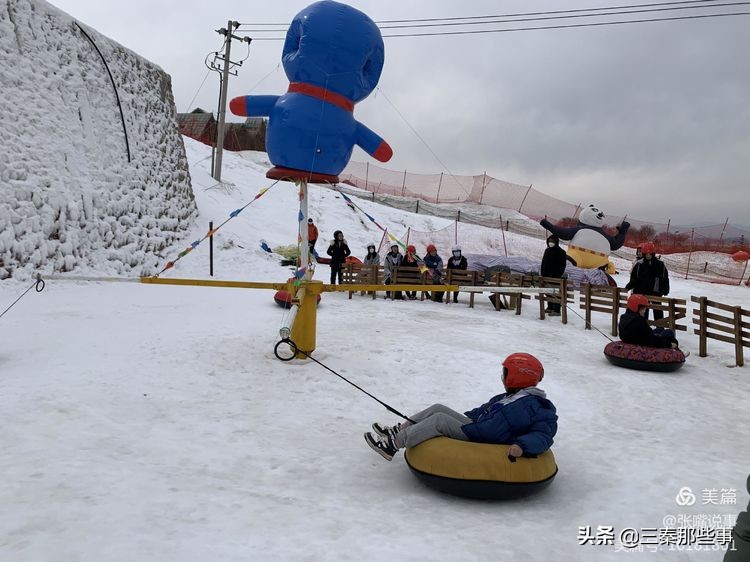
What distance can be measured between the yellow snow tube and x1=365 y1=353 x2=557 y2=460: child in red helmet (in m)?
0.10

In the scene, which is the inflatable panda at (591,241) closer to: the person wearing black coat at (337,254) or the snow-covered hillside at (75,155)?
the person wearing black coat at (337,254)

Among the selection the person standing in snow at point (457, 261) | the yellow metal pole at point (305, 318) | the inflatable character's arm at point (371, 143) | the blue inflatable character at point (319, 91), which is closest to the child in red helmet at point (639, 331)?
the inflatable character's arm at point (371, 143)

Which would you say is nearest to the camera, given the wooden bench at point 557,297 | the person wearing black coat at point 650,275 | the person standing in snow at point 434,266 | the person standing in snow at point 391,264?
the person wearing black coat at point 650,275

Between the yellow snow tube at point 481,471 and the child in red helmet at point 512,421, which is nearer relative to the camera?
the yellow snow tube at point 481,471

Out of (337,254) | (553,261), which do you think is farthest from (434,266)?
(553,261)

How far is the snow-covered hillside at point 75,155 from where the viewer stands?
36.0 feet

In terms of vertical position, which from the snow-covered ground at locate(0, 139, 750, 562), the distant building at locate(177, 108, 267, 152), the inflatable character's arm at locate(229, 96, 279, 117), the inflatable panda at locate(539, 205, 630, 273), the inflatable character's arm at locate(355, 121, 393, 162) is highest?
the distant building at locate(177, 108, 267, 152)

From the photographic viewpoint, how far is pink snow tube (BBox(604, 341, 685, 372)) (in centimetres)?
795

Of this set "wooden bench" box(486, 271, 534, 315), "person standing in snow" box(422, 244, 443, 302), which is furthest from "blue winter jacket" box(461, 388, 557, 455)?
"person standing in snow" box(422, 244, 443, 302)

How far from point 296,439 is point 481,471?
185cm

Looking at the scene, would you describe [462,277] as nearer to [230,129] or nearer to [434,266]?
[434,266]

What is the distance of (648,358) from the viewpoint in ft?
26.2

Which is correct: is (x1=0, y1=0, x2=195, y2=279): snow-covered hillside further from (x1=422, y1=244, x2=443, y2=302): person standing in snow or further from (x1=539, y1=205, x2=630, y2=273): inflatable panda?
(x1=539, y1=205, x2=630, y2=273): inflatable panda

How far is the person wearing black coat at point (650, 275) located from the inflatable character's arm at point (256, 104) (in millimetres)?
6936
